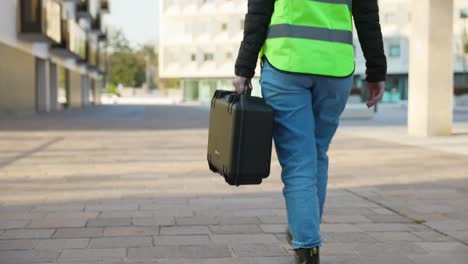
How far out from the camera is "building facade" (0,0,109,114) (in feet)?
97.7

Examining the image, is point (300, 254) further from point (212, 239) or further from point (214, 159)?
point (212, 239)

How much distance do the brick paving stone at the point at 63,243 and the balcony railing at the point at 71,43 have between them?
35425mm

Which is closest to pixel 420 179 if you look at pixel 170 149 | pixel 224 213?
pixel 224 213

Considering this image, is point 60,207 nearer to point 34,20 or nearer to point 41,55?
point 34,20

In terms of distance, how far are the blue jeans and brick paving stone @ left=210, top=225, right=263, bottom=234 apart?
130 centimetres

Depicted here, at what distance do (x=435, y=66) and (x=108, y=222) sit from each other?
11564 millimetres

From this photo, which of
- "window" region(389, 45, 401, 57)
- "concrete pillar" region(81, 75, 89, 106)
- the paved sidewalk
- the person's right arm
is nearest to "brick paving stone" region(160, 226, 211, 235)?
the paved sidewalk

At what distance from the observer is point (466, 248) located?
4.39m

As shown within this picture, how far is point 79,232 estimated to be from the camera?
491cm

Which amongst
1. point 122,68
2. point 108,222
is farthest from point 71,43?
point 122,68

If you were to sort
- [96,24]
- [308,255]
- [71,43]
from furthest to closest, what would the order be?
[96,24], [71,43], [308,255]

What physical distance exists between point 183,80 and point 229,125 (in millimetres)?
72356

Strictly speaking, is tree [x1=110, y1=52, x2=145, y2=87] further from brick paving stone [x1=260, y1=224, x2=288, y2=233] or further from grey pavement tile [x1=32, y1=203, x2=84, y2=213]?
brick paving stone [x1=260, y1=224, x2=288, y2=233]

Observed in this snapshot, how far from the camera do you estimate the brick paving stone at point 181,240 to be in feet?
14.9
